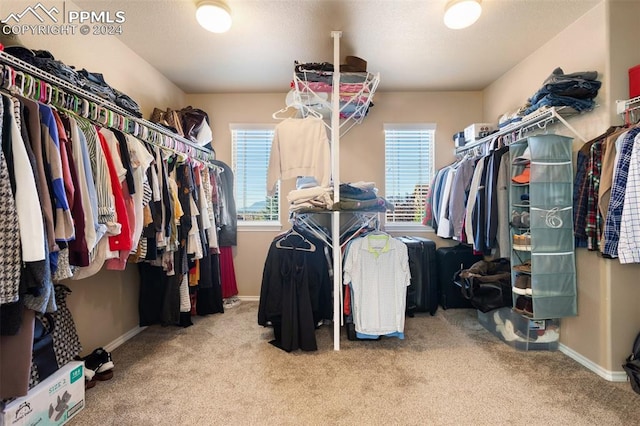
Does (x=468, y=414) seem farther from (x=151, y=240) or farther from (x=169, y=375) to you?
(x=151, y=240)

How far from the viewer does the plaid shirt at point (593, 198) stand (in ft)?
Result: 6.32

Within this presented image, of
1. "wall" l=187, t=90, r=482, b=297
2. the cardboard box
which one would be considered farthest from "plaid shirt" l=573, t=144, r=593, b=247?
the cardboard box

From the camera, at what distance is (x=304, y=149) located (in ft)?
7.97

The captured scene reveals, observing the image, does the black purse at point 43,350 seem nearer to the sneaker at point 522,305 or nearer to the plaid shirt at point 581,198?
the sneaker at point 522,305

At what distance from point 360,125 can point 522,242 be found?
6.80 feet

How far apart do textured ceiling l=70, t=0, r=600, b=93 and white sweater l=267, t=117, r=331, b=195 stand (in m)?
0.70

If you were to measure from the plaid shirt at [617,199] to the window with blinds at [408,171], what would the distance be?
6.42ft

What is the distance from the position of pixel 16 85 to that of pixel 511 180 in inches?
116

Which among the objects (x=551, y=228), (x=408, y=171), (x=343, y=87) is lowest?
(x=551, y=228)

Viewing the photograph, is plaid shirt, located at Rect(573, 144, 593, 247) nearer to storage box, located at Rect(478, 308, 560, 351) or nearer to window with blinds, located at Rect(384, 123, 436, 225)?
storage box, located at Rect(478, 308, 560, 351)

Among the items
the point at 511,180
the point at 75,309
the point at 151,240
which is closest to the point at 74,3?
the point at 151,240

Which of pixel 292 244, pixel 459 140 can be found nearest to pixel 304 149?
pixel 292 244

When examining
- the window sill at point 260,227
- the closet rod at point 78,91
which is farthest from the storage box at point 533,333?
the closet rod at point 78,91

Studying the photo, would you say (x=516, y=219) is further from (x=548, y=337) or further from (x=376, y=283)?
(x=376, y=283)
